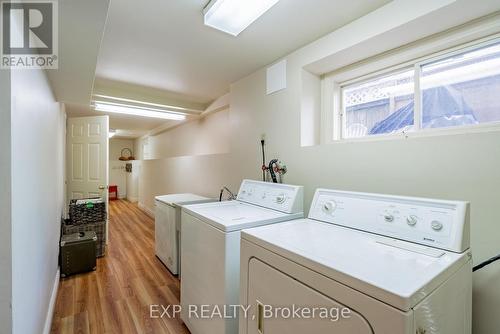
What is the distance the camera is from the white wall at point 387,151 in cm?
105

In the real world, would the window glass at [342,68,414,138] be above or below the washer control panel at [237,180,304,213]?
above

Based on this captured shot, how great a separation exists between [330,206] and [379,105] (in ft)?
2.82

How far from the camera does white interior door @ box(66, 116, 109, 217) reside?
353 centimetres

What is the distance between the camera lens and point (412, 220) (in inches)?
40.9

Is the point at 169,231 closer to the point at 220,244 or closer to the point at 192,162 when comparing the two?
the point at 192,162

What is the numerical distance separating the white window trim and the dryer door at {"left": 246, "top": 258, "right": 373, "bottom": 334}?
106 centimetres

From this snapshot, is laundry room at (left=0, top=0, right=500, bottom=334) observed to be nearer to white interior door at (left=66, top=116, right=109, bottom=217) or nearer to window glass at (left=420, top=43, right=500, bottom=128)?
window glass at (left=420, top=43, right=500, bottom=128)

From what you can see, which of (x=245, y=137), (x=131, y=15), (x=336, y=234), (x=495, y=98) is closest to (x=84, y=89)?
(x=131, y=15)

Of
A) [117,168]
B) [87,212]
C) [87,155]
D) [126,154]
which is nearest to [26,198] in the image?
[87,212]

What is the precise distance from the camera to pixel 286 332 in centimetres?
91

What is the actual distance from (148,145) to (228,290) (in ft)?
22.0

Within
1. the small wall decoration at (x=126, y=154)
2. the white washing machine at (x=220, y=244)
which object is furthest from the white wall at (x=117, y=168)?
the white washing machine at (x=220, y=244)

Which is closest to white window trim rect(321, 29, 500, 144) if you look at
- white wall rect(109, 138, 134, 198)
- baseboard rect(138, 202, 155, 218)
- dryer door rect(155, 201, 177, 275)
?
dryer door rect(155, 201, 177, 275)

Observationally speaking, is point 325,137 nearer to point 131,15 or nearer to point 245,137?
point 245,137
